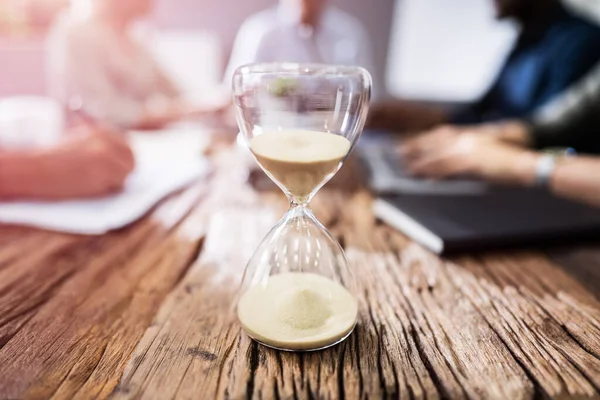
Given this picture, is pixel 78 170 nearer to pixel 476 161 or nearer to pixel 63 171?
pixel 63 171

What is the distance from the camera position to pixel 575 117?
3.70ft

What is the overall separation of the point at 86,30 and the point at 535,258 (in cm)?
158

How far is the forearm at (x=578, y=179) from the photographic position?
2.72ft

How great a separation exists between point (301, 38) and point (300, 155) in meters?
1.93

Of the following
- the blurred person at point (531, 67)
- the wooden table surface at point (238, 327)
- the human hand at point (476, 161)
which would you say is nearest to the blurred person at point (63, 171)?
the wooden table surface at point (238, 327)

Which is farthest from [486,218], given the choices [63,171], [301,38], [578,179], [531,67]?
[301,38]

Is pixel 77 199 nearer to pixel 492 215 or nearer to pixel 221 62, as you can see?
pixel 492 215

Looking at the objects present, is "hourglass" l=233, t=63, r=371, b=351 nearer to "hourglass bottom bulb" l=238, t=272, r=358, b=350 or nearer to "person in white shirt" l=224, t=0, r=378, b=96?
"hourglass bottom bulb" l=238, t=272, r=358, b=350

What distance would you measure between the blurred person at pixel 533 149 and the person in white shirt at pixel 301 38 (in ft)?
3.36

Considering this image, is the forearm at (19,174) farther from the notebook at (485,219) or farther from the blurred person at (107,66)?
the blurred person at (107,66)

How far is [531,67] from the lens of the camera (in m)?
1.45

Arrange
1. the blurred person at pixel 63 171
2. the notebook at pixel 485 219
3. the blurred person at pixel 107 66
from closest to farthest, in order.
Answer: the notebook at pixel 485 219 < the blurred person at pixel 63 171 < the blurred person at pixel 107 66

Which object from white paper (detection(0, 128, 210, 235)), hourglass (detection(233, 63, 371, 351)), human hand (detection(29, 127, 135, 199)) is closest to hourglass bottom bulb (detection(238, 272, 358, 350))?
hourglass (detection(233, 63, 371, 351))

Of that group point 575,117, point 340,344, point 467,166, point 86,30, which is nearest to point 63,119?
point 86,30
